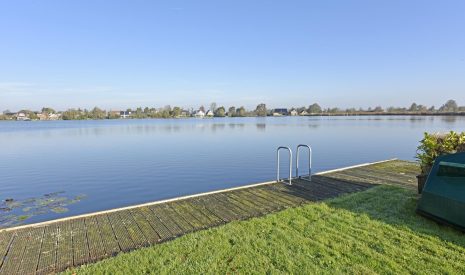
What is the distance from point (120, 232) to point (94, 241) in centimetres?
41

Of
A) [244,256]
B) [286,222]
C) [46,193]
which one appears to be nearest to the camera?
[244,256]

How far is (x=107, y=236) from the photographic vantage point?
4.19 meters

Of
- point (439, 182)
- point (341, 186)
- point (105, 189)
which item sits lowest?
point (105, 189)

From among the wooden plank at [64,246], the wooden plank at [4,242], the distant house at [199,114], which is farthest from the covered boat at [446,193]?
the distant house at [199,114]

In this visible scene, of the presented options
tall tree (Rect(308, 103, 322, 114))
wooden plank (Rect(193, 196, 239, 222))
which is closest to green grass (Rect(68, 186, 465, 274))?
wooden plank (Rect(193, 196, 239, 222))

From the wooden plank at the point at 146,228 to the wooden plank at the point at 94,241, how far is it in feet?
2.08

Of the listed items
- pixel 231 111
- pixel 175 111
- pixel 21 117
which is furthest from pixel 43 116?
pixel 231 111

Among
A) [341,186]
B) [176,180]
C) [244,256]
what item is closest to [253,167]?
[176,180]

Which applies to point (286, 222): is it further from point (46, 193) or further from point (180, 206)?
point (46, 193)

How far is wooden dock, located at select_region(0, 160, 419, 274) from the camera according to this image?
3584 mm

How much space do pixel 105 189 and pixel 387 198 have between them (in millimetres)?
9550

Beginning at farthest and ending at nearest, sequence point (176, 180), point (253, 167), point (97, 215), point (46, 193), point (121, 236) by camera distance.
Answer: point (253, 167) < point (176, 180) < point (46, 193) < point (97, 215) < point (121, 236)

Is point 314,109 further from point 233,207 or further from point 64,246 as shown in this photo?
point 64,246

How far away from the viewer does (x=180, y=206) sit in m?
5.54
